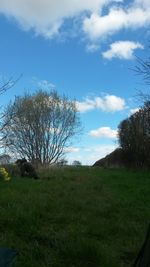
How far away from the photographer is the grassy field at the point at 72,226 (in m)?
6.46

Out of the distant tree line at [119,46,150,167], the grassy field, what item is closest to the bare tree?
the distant tree line at [119,46,150,167]

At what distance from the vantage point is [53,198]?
37.4ft

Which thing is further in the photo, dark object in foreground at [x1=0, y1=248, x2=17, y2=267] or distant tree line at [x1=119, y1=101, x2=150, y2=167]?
distant tree line at [x1=119, y1=101, x2=150, y2=167]

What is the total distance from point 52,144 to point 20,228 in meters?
38.1

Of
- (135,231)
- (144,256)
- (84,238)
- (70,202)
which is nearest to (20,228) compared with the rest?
(84,238)

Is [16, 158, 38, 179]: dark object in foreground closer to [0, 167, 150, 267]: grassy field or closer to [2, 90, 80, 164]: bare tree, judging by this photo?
[0, 167, 150, 267]: grassy field

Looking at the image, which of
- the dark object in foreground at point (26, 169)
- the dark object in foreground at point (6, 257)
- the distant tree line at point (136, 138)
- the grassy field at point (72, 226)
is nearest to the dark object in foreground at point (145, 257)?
the dark object in foreground at point (6, 257)

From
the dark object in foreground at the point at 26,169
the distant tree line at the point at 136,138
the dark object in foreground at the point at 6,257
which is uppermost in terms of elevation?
the distant tree line at the point at 136,138

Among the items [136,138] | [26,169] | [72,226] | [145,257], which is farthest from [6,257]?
[136,138]

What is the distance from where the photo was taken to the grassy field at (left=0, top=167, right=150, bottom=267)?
254 inches

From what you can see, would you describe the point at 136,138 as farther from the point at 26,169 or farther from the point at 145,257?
the point at 145,257

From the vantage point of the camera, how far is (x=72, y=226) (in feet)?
27.0

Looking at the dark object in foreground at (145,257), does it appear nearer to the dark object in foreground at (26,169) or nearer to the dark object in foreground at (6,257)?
the dark object in foreground at (6,257)

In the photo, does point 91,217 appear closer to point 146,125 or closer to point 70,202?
point 70,202
